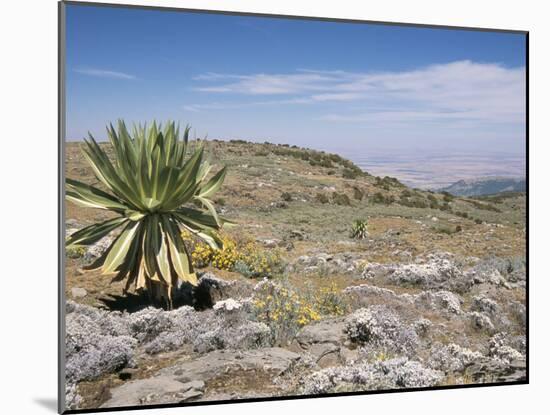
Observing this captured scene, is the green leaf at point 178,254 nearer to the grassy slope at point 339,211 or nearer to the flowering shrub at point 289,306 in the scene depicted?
the grassy slope at point 339,211

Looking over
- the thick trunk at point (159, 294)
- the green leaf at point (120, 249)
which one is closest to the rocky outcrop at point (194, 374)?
the thick trunk at point (159, 294)

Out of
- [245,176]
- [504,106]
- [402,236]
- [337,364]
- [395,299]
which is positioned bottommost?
[337,364]

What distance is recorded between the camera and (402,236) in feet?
24.8

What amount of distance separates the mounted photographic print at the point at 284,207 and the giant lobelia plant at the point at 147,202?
0.04ft

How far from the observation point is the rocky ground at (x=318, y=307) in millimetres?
6668

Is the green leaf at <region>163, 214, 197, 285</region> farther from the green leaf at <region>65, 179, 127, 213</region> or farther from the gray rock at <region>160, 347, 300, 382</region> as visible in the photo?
the gray rock at <region>160, 347, 300, 382</region>

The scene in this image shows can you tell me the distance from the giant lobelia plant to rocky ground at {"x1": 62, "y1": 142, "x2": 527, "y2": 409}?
12 cm

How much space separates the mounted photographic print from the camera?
666 centimetres

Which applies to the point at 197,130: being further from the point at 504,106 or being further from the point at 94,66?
the point at 504,106

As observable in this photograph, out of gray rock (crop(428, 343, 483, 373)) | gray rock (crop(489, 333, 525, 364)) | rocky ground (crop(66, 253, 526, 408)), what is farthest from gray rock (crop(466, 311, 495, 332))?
gray rock (crop(428, 343, 483, 373))

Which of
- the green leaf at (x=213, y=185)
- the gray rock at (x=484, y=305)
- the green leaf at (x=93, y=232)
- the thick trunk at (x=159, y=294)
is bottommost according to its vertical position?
the gray rock at (x=484, y=305)

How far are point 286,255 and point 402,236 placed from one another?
110 centimetres

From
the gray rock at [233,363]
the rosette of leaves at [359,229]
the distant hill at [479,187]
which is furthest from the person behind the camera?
the distant hill at [479,187]

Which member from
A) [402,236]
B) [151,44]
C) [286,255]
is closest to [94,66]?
[151,44]
